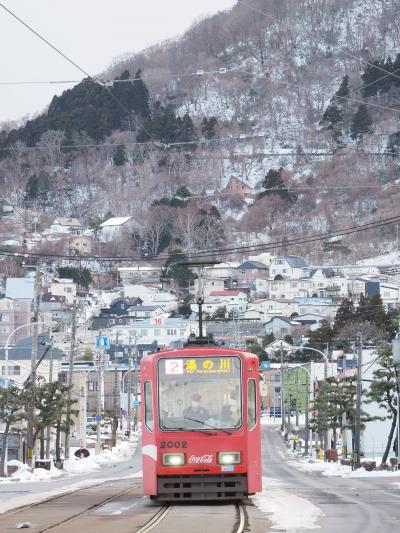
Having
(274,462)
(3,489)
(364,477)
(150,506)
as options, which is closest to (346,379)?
(274,462)

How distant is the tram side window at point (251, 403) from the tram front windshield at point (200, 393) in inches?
7.8

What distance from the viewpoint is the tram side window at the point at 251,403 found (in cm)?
2544

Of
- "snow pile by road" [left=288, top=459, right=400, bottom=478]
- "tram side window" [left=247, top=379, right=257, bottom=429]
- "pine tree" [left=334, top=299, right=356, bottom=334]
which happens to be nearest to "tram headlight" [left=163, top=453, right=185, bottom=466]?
"tram side window" [left=247, top=379, right=257, bottom=429]

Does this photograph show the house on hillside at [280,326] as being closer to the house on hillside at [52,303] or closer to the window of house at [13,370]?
the house on hillside at [52,303]

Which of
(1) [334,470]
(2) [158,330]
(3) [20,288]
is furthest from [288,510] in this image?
(3) [20,288]

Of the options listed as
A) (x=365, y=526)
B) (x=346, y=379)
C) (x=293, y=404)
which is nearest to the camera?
(x=365, y=526)

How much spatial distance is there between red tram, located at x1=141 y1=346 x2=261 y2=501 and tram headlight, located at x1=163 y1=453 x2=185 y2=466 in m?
0.01

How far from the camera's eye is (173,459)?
2491cm

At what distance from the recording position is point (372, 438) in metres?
78.4

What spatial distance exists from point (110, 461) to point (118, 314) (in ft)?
416

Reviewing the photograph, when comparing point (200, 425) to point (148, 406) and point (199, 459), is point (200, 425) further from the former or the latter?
point (148, 406)

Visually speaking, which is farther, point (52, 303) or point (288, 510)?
point (52, 303)

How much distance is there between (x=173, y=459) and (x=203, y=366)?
5.75 ft

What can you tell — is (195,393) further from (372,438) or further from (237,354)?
(372,438)
